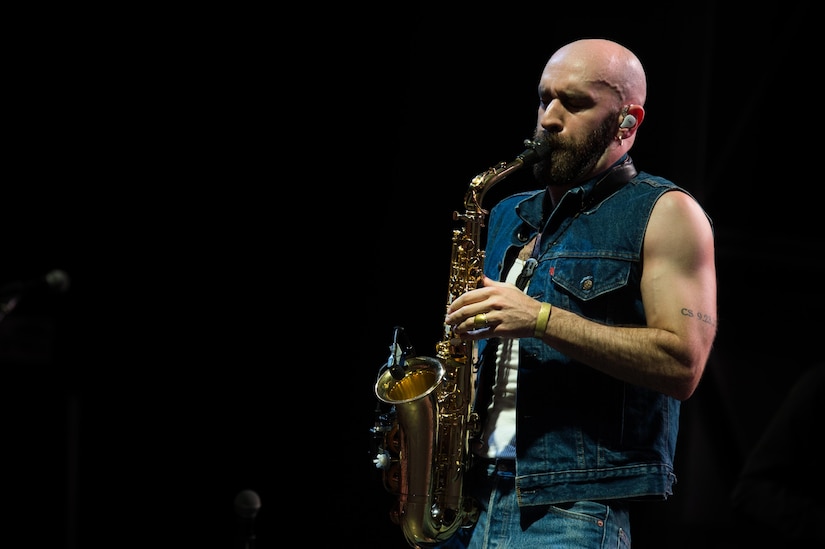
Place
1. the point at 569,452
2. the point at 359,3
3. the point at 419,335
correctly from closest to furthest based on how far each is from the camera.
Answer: the point at 569,452
the point at 419,335
the point at 359,3

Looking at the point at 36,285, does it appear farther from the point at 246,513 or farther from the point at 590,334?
the point at 590,334

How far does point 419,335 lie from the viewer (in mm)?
4129

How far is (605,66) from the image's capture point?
8.22ft

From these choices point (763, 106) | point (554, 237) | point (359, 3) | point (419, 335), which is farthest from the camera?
point (763, 106)

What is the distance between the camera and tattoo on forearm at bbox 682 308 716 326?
220 cm

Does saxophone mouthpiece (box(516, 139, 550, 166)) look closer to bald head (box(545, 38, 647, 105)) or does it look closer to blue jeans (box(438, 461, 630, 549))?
bald head (box(545, 38, 647, 105))

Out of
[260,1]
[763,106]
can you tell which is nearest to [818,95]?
[763,106]

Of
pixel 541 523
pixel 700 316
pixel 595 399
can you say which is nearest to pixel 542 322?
pixel 595 399

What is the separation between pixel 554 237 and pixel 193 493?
9.01ft

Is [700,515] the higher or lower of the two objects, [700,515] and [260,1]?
the lower

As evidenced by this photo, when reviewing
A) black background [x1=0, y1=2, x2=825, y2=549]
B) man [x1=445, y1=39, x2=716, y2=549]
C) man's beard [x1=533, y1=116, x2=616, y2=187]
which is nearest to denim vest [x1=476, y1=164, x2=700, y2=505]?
man [x1=445, y1=39, x2=716, y2=549]

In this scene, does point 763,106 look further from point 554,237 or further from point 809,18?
point 554,237

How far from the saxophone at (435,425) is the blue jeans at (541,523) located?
0.09 meters

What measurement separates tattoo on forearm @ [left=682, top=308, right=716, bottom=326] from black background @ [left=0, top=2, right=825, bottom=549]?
199 cm
